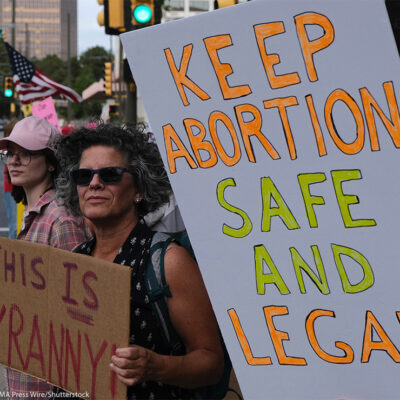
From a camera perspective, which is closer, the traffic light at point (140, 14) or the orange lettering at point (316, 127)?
the orange lettering at point (316, 127)

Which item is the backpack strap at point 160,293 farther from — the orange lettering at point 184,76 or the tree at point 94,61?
the tree at point 94,61

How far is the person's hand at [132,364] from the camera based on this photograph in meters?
1.92

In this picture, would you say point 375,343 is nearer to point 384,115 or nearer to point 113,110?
point 384,115

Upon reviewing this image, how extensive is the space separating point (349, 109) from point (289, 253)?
35cm

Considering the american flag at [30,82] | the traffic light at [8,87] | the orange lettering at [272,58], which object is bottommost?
the orange lettering at [272,58]

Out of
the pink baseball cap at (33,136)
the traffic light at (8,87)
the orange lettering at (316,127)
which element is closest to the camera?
the orange lettering at (316,127)

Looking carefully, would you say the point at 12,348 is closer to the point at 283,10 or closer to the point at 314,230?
the point at 314,230

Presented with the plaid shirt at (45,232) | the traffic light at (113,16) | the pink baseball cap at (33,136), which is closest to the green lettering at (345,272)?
the plaid shirt at (45,232)

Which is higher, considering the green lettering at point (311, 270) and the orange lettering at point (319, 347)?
the green lettering at point (311, 270)

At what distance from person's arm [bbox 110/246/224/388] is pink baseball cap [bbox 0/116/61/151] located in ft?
3.94

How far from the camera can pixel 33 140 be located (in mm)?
3080

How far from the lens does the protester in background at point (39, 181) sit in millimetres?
2756

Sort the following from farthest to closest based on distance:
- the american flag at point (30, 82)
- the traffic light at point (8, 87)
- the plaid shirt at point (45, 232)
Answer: the traffic light at point (8, 87) < the american flag at point (30, 82) < the plaid shirt at point (45, 232)

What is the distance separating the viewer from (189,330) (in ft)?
6.74
